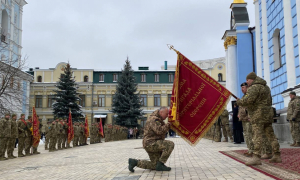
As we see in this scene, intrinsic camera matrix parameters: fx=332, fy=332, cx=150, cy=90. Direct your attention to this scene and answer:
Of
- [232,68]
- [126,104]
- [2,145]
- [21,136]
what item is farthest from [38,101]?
[2,145]

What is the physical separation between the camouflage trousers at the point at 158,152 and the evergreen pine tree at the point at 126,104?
35.3m

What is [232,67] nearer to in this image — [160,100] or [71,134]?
[71,134]

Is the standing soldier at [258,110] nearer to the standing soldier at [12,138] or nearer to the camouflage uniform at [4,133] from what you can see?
the camouflage uniform at [4,133]

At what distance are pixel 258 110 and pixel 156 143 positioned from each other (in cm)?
242

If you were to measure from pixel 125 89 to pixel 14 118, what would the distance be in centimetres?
2940

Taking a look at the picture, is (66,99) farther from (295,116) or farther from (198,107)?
(198,107)

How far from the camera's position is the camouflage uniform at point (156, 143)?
6.92m

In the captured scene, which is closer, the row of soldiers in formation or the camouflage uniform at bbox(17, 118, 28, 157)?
the row of soldiers in formation

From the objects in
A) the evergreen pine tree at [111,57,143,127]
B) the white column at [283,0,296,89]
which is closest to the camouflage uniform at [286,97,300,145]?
the white column at [283,0,296,89]

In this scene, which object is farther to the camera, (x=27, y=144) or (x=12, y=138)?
(x=27, y=144)

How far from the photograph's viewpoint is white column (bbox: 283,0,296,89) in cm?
1459

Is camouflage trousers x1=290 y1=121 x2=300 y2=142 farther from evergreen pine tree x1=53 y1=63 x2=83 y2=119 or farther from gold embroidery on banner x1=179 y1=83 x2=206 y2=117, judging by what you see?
evergreen pine tree x1=53 y1=63 x2=83 y2=119

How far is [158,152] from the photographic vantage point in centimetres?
705

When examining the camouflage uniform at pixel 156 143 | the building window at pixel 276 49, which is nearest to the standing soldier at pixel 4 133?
the camouflage uniform at pixel 156 143
